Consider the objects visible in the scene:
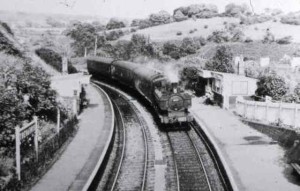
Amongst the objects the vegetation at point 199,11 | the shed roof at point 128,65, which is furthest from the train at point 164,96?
the vegetation at point 199,11

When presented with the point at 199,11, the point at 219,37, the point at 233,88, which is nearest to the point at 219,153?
the point at 233,88

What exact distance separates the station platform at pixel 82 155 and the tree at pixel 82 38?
154 feet

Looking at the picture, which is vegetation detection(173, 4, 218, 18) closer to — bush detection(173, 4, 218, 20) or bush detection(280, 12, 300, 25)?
bush detection(173, 4, 218, 20)

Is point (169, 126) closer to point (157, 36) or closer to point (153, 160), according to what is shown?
point (153, 160)

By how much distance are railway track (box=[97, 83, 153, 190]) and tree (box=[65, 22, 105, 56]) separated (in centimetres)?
4617

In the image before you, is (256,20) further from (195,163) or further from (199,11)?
(195,163)

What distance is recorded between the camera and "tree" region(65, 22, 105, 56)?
73.1 m

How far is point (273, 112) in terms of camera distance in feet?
78.2

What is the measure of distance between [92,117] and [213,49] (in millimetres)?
28122

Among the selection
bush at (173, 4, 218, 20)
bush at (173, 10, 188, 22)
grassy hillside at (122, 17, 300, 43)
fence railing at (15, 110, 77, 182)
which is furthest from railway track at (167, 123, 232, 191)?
bush at (173, 4, 218, 20)

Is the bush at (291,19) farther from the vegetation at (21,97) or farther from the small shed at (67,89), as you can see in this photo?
the vegetation at (21,97)

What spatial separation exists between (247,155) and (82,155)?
7.39m

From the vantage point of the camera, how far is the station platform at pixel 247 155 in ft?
48.0

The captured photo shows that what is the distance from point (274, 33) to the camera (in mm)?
59469
